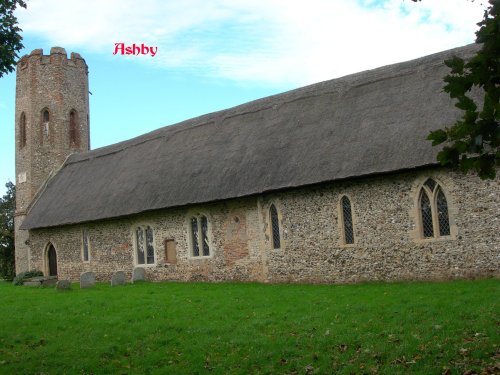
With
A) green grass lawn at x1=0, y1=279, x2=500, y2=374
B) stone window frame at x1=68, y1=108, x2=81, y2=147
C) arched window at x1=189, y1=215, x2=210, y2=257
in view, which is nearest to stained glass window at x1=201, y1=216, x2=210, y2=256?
arched window at x1=189, y1=215, x2=210, y2=257

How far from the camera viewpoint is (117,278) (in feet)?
65.3

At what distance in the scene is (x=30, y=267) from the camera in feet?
89.5

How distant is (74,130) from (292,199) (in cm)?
1852

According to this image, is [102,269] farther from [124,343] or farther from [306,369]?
[306,369]

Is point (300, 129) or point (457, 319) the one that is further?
point (300, 129)

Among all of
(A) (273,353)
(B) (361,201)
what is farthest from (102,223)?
(A) (273,353)

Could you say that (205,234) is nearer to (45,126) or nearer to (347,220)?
(347,220)

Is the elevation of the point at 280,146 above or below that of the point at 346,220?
above

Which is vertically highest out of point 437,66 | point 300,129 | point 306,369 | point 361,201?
point 437,66

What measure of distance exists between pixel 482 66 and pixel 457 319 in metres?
5.49

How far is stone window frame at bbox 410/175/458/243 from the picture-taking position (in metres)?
14.1

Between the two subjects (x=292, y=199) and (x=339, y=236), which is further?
(x=292, y=199)

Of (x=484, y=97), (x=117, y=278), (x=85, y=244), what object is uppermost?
(x=484, y=97)

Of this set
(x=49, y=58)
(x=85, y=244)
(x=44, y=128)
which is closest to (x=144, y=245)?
(x=85, y=244)
